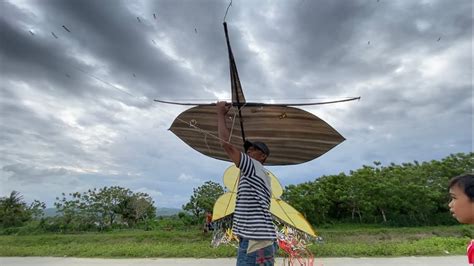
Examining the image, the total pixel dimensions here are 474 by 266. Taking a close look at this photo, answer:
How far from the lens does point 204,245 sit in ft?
26.3

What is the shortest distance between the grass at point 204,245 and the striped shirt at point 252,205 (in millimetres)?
4866

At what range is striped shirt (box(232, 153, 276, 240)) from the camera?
7.68ft

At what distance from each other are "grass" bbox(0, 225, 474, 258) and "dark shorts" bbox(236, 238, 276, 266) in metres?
4.85

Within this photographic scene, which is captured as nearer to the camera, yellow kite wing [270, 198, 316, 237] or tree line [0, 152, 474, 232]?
yellow kite wing [270, 198, 316, 237]

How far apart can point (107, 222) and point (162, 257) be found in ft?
21.7

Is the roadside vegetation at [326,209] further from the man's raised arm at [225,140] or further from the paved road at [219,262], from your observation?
the man's raised arm at [225,140]

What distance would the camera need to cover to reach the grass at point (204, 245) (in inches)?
275

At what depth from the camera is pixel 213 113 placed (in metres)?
3.43

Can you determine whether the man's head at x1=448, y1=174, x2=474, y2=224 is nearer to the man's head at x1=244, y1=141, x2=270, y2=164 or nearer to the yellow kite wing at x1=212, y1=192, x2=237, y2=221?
the man's head at x1=244, y1=141, x2=270, y2=164

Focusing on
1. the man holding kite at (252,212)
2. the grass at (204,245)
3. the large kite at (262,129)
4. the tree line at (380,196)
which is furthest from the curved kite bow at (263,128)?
the tree line at (380,196)

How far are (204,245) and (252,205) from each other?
19.6ft

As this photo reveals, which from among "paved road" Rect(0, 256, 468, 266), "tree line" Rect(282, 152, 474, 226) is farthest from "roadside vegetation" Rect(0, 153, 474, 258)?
"paved road" Rect(0, 256, 468, 266)

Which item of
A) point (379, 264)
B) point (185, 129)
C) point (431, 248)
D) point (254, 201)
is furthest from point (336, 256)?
point (254, 201)

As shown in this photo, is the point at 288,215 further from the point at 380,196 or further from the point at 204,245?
the point at 380,196
